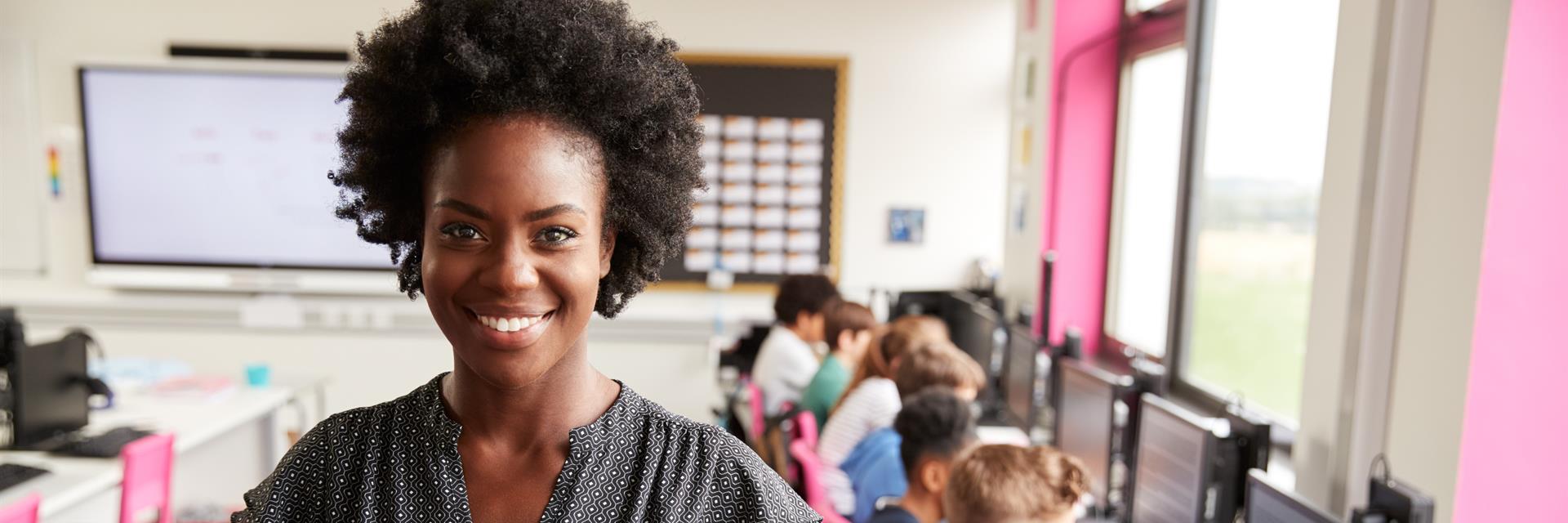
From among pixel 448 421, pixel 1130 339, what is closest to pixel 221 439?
pixel 448 421

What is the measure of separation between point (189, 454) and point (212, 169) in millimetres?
2006

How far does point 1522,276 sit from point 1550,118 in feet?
0.84

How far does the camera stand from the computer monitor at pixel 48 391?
279 centimetres

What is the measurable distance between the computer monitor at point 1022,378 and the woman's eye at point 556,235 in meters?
2.41

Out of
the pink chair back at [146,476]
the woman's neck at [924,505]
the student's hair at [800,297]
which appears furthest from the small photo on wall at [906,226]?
the pink chair back at [146,476]

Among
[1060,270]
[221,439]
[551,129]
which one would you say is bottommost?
[221,439]

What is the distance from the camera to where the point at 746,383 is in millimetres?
A: 4301

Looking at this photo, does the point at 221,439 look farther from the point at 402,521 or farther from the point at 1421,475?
the point at 1421,475

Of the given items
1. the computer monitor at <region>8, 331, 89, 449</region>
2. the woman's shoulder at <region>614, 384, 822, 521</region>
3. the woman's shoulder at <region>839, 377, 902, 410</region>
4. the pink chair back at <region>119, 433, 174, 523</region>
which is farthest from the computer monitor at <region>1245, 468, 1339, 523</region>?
the computer monitor at <region>8, 331, 89, 449</region>

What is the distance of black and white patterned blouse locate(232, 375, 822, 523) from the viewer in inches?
33.4

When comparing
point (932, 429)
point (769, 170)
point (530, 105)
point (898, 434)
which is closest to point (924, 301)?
point (769, 170)

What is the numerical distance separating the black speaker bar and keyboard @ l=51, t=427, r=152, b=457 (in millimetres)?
2742

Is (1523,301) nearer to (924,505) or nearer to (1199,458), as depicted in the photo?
(1199,458)

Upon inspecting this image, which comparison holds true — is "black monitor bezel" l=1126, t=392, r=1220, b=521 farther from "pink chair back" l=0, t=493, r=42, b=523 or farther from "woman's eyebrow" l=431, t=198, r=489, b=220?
"pink chair back" l=0, t=493, r=42, b=523
